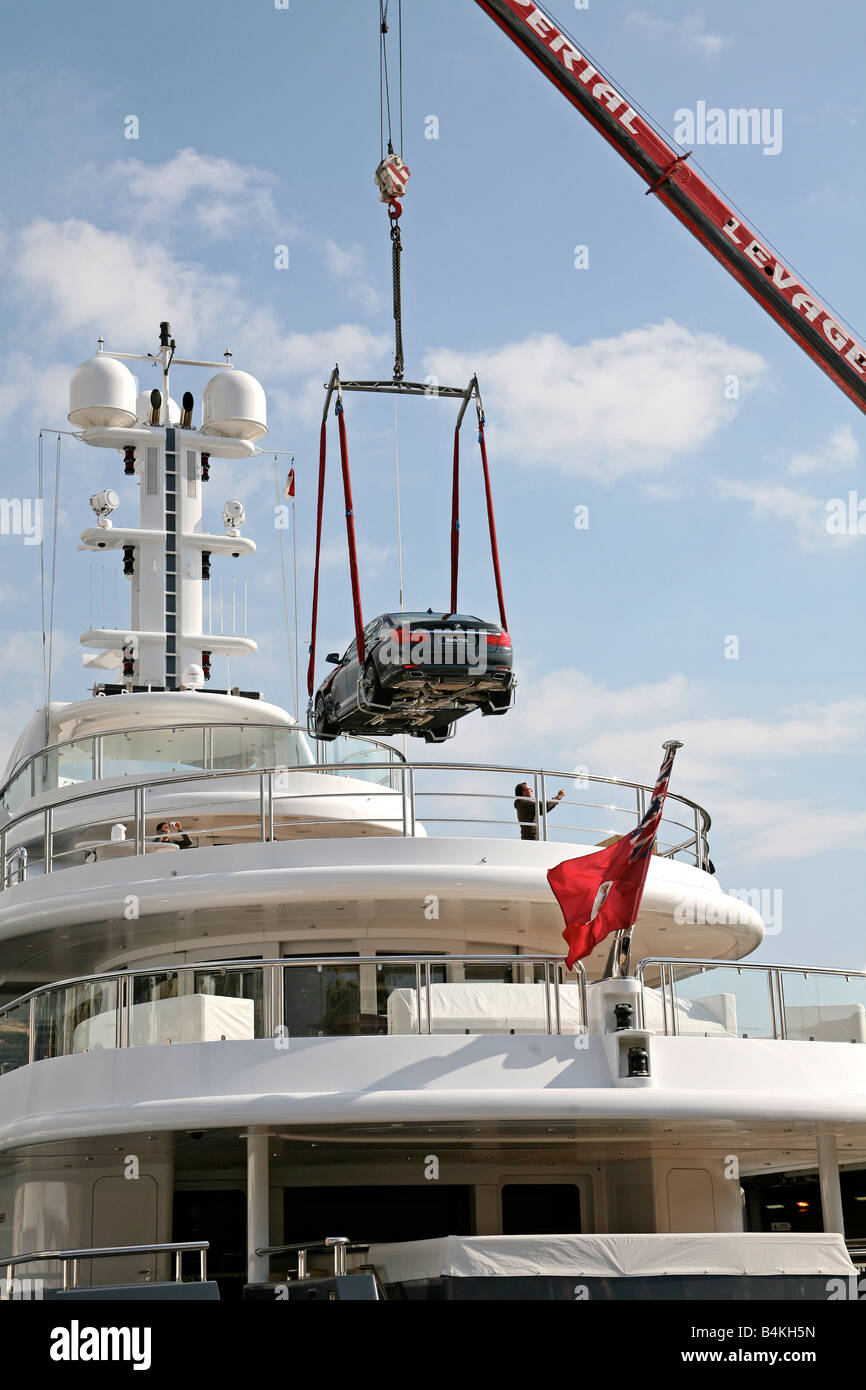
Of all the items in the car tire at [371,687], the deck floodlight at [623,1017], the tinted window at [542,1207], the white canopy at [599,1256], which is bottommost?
the white canopy at [599,1256]

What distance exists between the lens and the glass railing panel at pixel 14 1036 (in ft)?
55.8

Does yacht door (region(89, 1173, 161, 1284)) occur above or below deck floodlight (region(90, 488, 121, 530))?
below

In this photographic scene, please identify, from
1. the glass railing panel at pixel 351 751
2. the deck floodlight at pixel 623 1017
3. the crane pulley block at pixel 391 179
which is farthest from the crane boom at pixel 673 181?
the deck floodlight at pixel 623 1017

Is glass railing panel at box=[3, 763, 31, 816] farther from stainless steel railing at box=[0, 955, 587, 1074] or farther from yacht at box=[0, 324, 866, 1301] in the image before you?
stainless steel railing at box=[0, 955, 587, 1074]

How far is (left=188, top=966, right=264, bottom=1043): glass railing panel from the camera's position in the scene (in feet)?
51.1

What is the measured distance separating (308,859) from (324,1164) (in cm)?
364

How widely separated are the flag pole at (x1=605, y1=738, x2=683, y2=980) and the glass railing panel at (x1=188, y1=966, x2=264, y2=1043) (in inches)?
132

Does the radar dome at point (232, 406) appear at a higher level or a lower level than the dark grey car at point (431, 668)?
higher

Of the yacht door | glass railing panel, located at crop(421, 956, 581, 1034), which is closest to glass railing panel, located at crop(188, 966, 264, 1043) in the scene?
glass railing panel, located at crop(421, 956, 581, 1034)

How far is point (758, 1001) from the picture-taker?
55.8 feet

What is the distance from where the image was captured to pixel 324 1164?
1866 centimetres

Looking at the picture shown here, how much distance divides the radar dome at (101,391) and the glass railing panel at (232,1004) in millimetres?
14405

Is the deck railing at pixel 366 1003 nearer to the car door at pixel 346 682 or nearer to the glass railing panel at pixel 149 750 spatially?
the car door at pixel 346 682
